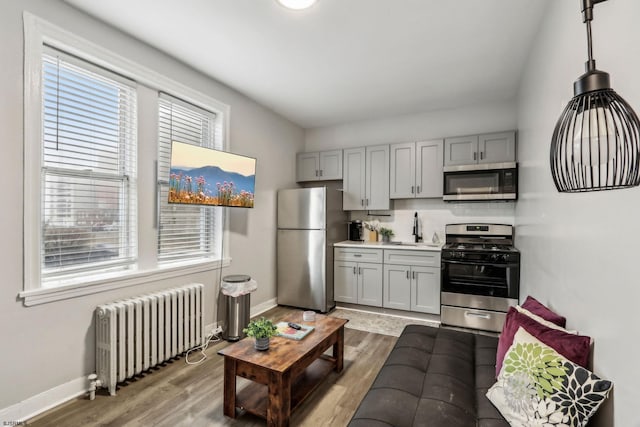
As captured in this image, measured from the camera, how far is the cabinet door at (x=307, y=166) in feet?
16.2

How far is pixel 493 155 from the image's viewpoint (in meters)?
3.86

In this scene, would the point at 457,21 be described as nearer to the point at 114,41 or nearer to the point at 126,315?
the point at 114,41

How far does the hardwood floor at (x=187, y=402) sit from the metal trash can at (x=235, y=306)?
454mm

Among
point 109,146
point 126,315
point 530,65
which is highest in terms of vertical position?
point 530,65

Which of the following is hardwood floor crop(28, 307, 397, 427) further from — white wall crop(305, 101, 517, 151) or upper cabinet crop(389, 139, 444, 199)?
white wall crop(305, 101, 517, 151)

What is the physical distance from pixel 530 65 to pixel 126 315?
13.3 ft

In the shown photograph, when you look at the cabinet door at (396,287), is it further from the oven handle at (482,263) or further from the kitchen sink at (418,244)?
the oven handle at (482,263)

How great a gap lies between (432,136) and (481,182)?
1002 mm

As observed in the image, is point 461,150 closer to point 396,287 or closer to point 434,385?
point 396,287

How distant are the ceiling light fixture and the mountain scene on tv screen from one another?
1.56 m

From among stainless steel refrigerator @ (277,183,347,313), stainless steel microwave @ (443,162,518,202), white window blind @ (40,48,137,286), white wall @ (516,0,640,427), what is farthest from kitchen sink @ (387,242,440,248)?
white window blind @ (40,48,137,286)

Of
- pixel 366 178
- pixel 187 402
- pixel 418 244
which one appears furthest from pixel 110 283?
pixel 418 244

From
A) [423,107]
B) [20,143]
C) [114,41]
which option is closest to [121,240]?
[20,143]

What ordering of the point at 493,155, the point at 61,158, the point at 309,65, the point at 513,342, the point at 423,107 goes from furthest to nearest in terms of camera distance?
1. the point at 423,107
2. the point at 493,155
3. the point at 309,65
4. the point at 61,158
5. the point at 513,342
